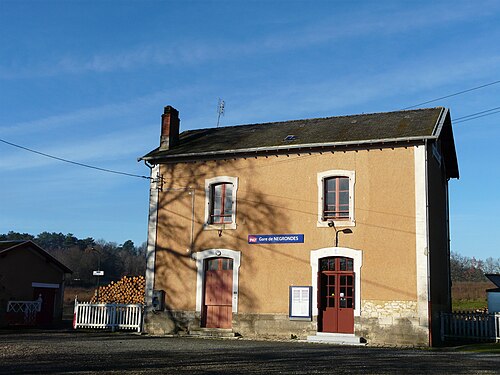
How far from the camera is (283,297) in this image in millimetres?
17312

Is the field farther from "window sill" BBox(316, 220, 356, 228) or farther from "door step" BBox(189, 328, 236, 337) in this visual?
"door step" BBox(189, 328, 236, 337)

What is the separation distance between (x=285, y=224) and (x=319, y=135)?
A: 3.03 metres

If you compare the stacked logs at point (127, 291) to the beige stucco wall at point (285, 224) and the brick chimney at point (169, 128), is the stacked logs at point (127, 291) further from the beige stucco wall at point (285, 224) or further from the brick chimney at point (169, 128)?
the brick chimney at point (169, 128)

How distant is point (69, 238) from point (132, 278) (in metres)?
84.6

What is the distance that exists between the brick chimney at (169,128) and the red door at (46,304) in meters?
7.79

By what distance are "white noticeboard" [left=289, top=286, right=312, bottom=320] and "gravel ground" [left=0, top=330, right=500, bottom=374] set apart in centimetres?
190

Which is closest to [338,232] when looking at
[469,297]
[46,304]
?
[46,304]

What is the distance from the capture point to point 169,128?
20.4m

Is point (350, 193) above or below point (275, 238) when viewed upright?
above

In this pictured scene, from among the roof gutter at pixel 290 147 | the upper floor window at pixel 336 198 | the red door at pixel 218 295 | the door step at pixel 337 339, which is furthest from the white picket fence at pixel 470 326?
the red door at pixel 218 295

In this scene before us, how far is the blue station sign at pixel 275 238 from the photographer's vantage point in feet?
57.0

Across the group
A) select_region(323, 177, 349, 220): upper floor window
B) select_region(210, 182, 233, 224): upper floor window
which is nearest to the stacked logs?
select_region(210, 182, 233, 224): upper floor window

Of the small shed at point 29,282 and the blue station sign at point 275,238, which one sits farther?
the small shed at point 29,282

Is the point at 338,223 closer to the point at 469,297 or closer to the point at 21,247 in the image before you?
the point at 21,247
